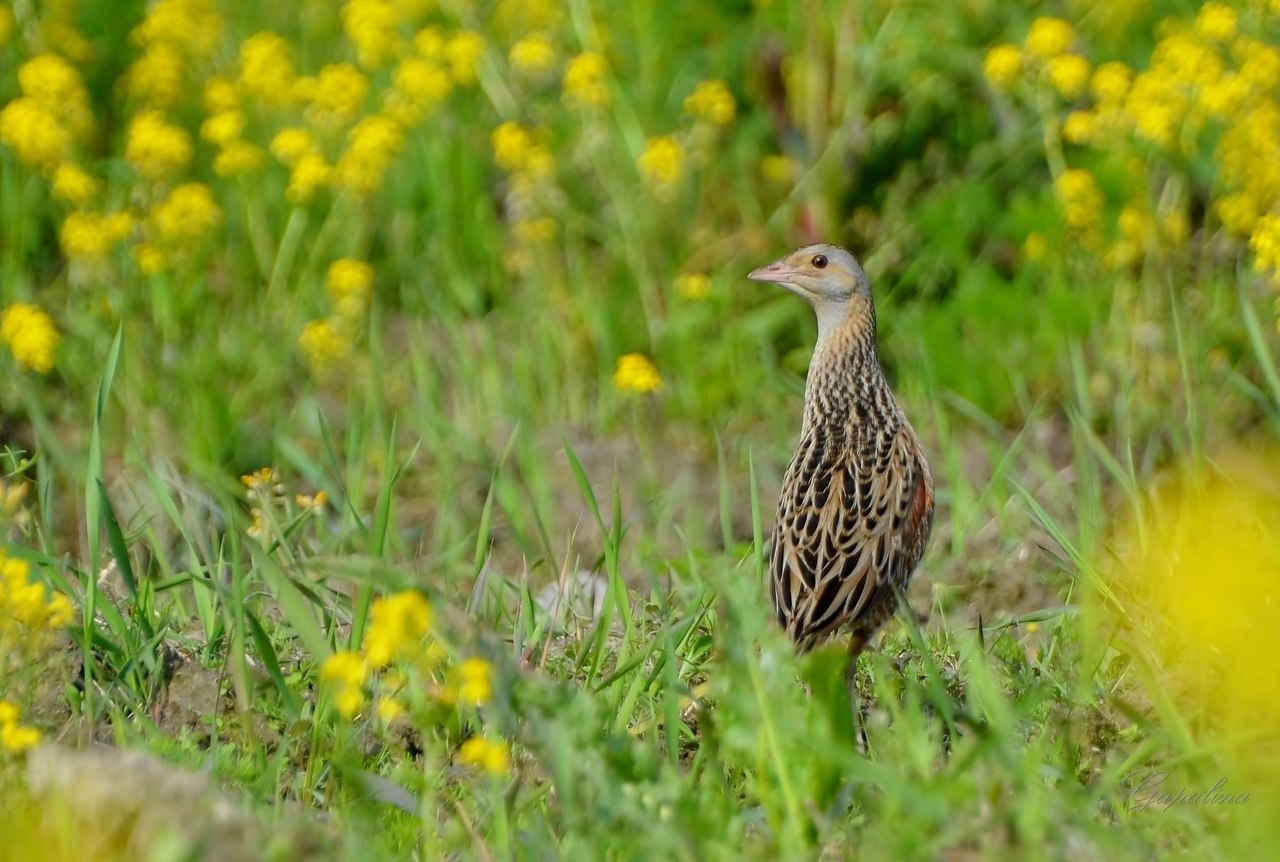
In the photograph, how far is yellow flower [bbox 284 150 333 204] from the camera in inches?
276

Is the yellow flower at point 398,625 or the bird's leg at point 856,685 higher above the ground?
the yellow flower at point 398,625

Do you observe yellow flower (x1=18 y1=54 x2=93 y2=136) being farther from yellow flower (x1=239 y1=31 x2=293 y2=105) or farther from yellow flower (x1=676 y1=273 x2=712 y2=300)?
yellow flower (x1=676 y1=273 x2=712 y2=300)

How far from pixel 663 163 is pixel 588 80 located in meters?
0.51

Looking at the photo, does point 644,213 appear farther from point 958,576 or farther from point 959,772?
point 959,772

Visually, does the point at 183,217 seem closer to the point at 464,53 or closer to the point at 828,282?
the point at 464,53

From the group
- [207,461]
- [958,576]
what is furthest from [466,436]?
[958,576]

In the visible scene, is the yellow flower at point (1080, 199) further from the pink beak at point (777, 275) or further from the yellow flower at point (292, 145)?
the yellow flower at point (292, 145)

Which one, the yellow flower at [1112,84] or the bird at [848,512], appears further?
the yellow flower at [1112,84]

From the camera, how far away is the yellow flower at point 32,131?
6848 millimetres

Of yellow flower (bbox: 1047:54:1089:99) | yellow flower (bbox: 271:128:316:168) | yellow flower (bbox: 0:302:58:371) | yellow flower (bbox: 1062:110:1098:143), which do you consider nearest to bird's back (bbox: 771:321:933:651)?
yellow flower (bbox: 1062:110:1098:143)

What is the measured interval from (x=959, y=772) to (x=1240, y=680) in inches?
27.5

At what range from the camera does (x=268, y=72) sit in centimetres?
772

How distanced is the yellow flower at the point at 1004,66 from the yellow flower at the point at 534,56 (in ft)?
5.90

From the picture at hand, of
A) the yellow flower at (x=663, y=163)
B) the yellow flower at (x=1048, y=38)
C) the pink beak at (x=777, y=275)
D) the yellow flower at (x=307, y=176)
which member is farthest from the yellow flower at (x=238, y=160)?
the yellow flower at (x=1048, y=38)
